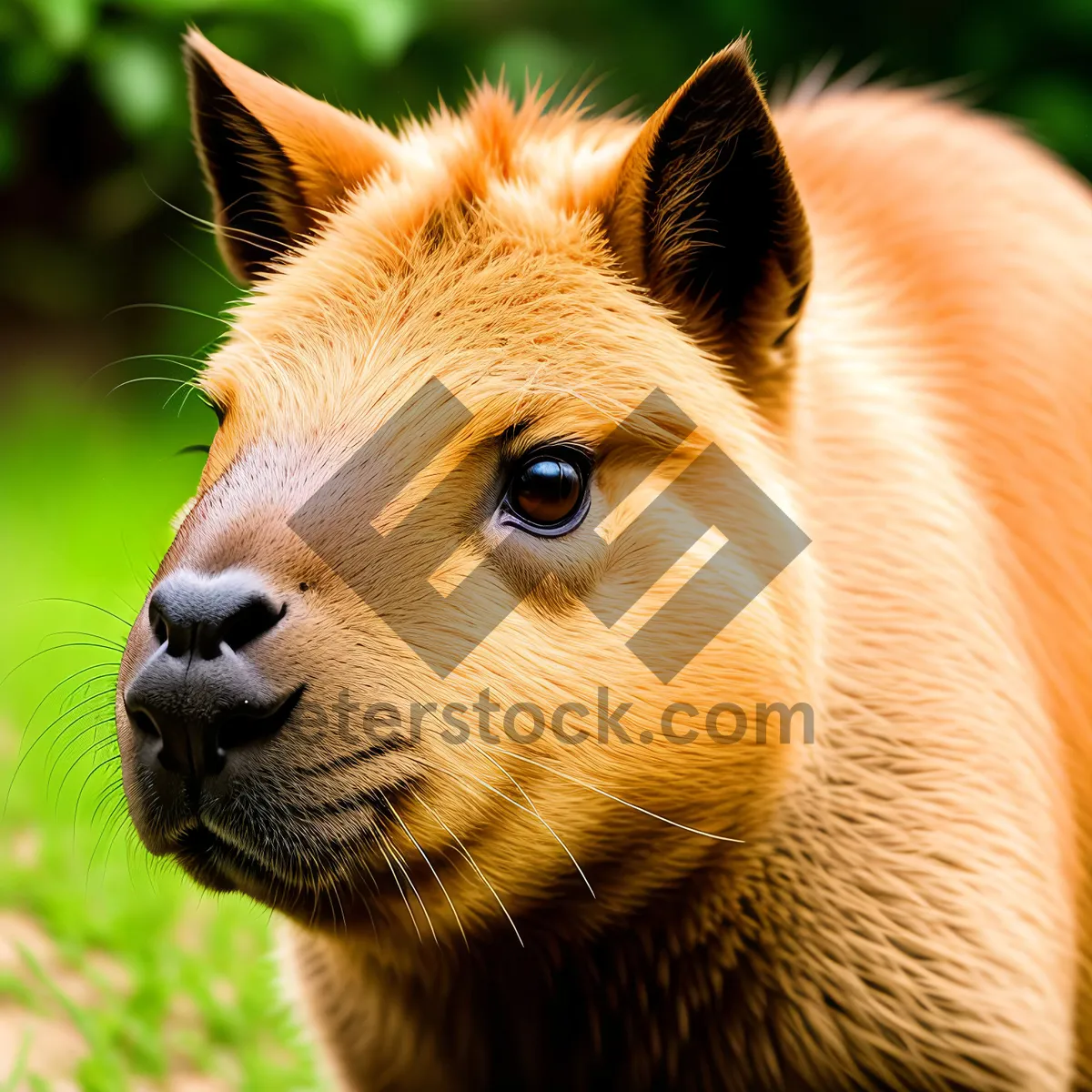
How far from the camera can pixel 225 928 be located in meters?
4.57

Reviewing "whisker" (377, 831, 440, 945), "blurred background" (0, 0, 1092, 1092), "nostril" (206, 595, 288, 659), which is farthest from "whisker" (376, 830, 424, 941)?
"blurred background" (0, 0, 1092, 1092)

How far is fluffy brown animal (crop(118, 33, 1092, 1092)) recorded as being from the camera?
2.49 m

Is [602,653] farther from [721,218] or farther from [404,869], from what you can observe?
[721,218]

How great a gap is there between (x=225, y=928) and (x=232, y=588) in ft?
8.36

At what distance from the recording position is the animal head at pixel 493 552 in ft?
7.95

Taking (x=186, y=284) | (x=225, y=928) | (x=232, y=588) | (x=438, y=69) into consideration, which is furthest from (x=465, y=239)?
(x=186, y=284)

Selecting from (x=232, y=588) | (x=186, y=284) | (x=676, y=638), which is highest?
(x=676, y=638)

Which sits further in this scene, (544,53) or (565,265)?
(544,53)

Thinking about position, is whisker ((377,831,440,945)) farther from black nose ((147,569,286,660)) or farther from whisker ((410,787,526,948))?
black nose ((147,569,286,660))

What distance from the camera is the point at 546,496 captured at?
8.71 ft

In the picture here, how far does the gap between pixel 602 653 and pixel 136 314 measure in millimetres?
8076

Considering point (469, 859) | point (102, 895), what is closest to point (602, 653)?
point (469, 859)

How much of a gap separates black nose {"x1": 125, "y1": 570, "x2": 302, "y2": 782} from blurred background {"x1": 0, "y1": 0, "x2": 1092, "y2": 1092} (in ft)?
2.26

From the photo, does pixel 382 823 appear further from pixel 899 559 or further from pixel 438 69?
pixel 438 69
